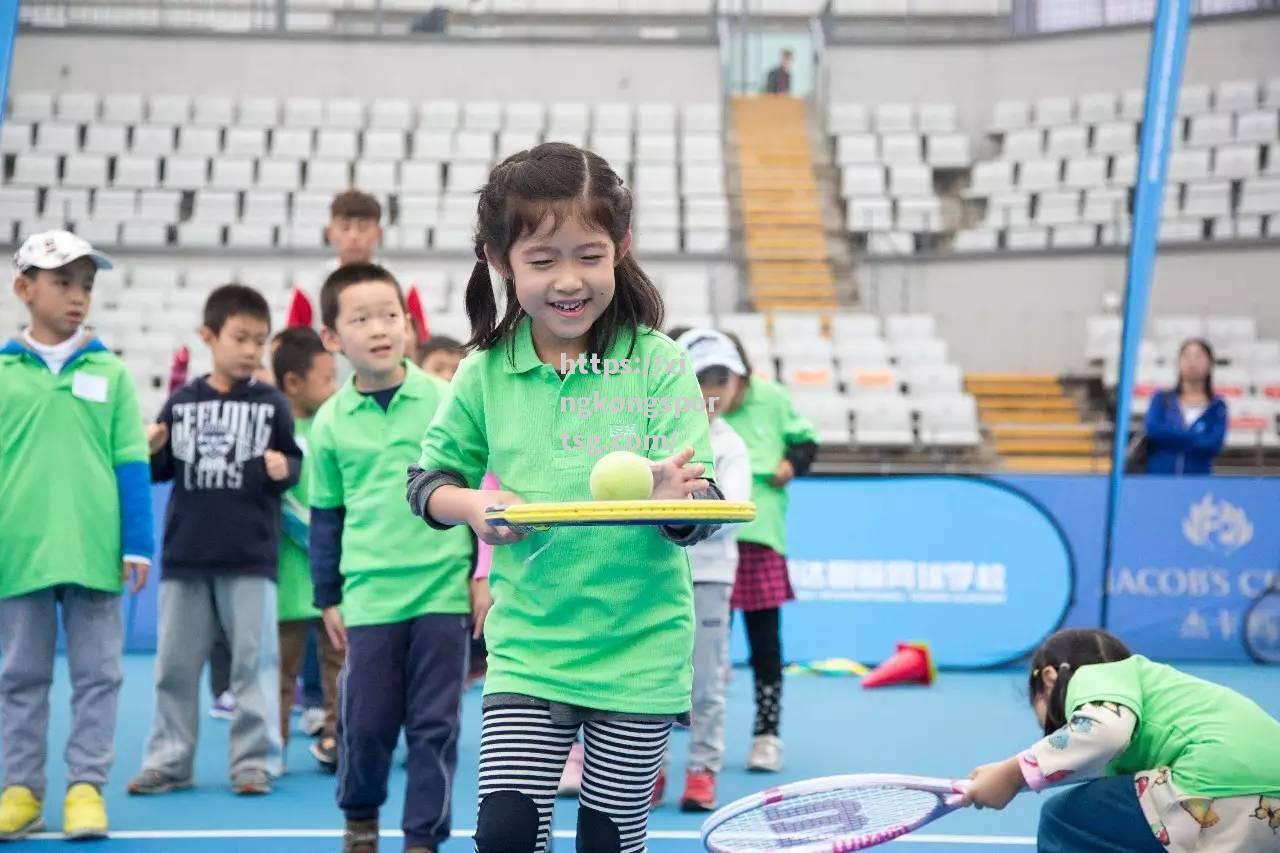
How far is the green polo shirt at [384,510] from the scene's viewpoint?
13.3 feet

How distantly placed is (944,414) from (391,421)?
455 inches

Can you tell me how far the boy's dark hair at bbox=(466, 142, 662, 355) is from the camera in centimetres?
256

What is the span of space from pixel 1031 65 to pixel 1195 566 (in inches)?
479

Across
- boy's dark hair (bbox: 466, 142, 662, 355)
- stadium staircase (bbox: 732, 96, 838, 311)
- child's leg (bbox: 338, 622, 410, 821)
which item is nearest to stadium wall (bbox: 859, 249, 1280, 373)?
stadium staircase (bbox: 732, 96, 838, 311)

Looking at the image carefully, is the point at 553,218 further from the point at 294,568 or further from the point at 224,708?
the point at 224,708

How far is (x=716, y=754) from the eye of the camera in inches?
206

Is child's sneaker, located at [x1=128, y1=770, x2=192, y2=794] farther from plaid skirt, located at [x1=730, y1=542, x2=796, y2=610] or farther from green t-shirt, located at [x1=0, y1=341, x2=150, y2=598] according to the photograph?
plaid skirt, located at [x1=730, y1=542, x2=796, y2=610]

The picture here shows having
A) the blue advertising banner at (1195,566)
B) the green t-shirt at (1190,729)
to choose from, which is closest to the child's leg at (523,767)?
the green t-shirt at (1190,729)

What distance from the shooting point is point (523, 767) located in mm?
2602

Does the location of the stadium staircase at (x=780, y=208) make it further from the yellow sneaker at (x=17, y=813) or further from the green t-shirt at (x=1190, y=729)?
the green t-shirt at (x=1190, y=729)

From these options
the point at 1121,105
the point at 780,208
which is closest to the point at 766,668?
the point at 780,208

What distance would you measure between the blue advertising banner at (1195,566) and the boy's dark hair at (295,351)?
181 inches

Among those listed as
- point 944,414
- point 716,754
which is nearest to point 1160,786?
point 716,754

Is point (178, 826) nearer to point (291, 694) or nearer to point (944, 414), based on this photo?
point (291, 694)
